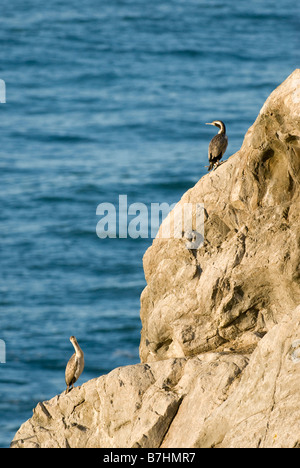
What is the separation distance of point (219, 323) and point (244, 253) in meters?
1.45

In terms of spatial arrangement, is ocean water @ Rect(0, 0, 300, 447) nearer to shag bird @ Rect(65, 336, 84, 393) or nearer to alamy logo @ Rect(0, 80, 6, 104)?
alamy logo @ Rect(0, 80, 6, 104)

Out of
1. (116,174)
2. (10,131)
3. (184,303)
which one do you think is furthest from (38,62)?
(184,303)

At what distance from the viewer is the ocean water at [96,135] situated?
206 feet

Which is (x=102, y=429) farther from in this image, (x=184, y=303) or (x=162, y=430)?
(x=184, y=303)

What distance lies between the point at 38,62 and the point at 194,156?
37.6 m

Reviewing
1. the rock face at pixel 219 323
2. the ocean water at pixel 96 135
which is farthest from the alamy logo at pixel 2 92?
the rock face at pixel 219 323

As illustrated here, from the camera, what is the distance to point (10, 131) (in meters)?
105

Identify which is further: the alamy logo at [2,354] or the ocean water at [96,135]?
the ocean water at [96,135]

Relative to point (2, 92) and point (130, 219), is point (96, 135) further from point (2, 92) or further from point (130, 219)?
point (130, 219)

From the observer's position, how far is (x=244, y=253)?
61.3 ft

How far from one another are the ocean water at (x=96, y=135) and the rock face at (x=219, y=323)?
30.2 m

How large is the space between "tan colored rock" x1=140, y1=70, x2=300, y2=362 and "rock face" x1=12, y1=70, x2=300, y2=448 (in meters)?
0.02

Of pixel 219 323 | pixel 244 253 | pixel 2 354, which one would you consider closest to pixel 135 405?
pixel 219 323

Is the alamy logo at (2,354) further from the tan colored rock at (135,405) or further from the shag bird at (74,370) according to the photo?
the tan colored rock at (135,405)
